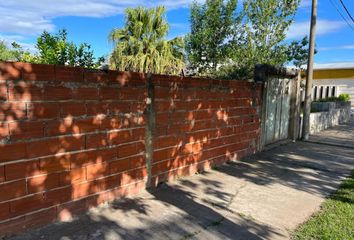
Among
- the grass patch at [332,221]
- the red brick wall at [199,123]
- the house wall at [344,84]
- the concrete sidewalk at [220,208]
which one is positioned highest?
the house wall at [344,84]

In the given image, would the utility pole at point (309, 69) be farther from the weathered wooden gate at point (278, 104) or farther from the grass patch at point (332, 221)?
the grass patch at point (332, 221)

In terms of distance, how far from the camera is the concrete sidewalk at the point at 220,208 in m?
3.31

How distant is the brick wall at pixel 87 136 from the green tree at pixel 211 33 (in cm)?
643

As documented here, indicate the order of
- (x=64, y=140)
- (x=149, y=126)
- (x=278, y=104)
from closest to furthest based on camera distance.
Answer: (x=64, y=140), (x=149, y=126), (x=278, y=104)

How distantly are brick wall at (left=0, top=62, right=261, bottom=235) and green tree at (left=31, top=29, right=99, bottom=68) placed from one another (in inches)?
90.7

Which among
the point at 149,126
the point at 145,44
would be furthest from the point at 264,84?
the point at 145,44

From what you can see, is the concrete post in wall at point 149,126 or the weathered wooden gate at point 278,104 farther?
the weathered wooden gate at point 278,104

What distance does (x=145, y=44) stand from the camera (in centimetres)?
1541

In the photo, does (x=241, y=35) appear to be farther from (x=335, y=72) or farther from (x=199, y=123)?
(x=335, y=72)

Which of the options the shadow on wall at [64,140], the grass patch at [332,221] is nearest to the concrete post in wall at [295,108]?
the grass patch at [332,221]

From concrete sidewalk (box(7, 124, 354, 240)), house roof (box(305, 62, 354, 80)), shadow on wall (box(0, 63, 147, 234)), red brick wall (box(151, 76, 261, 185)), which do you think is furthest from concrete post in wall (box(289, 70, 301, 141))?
house roof (box(305, 62, 354, 80))

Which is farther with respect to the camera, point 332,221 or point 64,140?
point 332,221

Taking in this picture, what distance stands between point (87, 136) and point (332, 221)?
119 inches

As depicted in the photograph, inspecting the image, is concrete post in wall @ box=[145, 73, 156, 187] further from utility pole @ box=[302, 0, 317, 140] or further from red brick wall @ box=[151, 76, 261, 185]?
utility pole @ box=[302, 0, 317, 140]
